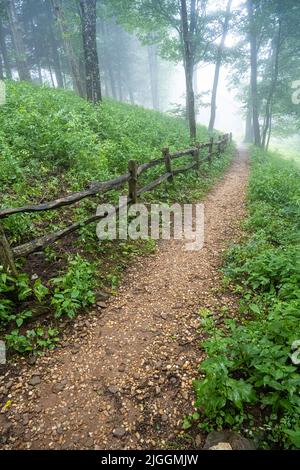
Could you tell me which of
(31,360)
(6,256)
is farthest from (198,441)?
(6,256)

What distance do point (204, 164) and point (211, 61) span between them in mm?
12347

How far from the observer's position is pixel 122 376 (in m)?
3.46

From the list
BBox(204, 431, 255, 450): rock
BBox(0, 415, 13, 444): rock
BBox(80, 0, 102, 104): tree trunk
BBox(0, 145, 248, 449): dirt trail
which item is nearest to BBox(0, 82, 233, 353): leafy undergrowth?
BBox(0, 145, 248, 449): dirt trail

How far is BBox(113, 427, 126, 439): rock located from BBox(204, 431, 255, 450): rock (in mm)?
827

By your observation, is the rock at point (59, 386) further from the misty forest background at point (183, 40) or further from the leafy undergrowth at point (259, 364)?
the misty forest background at point (183, 40)

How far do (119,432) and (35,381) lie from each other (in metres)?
1.23

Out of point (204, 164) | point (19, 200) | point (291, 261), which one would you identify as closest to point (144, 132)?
point (204, 164)

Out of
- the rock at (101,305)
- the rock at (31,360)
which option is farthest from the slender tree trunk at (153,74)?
the rock at (31,360)

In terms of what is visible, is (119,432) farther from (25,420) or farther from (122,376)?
(25,420)

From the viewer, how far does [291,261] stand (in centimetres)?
488

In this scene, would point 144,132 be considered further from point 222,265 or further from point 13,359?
point 13,359

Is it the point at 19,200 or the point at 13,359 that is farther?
the point at 19,200

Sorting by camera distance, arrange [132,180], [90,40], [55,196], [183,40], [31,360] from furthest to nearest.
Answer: [183,40]
[90,40]
[132,180]
[55,196]
[31,360]

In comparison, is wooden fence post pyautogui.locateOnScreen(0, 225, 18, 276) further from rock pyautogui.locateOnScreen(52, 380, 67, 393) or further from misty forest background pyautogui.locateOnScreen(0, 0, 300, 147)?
misty forest background pyautogui.locateOnScreen(0, 0, 300, 147)
